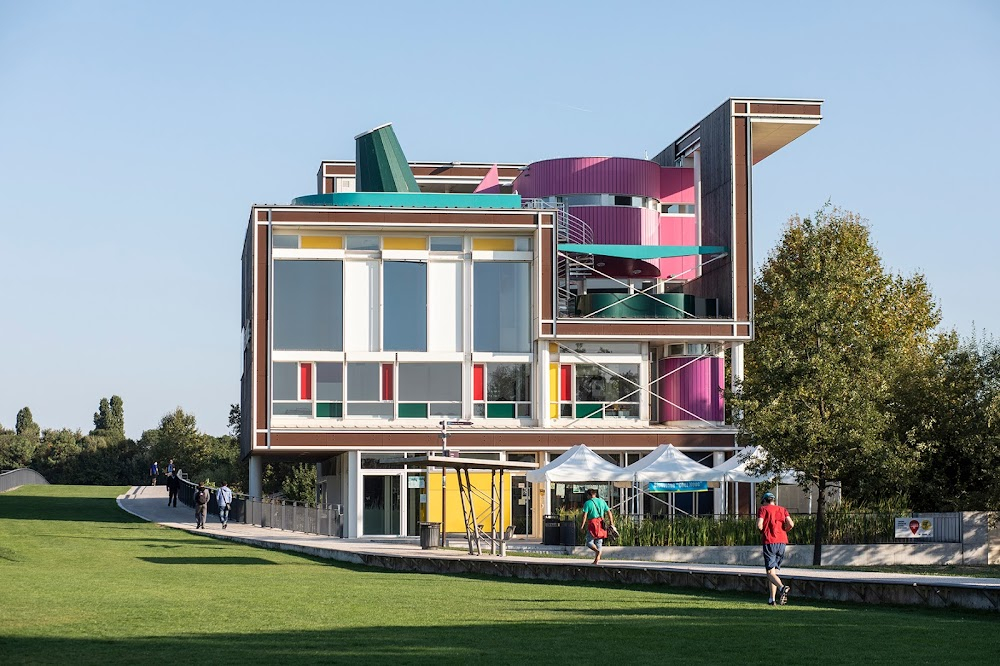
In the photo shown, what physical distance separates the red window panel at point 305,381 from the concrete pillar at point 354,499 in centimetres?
245

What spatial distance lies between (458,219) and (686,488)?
45.1 ft

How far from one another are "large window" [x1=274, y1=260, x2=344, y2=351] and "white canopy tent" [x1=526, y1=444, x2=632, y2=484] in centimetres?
1084

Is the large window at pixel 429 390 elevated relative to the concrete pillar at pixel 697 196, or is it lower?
lower

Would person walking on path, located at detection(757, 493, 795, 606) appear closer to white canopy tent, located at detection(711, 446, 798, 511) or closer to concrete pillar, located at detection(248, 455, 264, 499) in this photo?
white canopy tent, located at detection(711, 446, 798, 511)

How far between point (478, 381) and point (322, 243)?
718cm

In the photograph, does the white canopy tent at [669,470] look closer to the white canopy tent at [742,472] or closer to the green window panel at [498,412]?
the white canopy tent at [742,472]

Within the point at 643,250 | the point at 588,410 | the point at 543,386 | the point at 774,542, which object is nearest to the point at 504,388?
the point at 543,386

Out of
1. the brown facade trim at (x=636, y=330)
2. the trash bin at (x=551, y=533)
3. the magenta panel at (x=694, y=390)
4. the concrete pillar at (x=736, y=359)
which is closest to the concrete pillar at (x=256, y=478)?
the brown facade trim at (x=636, y=330)

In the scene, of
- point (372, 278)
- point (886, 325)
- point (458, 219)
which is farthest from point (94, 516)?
point (886, 325)

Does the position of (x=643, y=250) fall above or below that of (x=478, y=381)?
above

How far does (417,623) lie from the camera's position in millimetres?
16219

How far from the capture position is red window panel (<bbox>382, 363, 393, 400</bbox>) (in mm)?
49156

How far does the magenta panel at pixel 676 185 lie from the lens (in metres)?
55.8

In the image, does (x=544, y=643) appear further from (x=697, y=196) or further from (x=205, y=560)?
(x=697, y=196)
